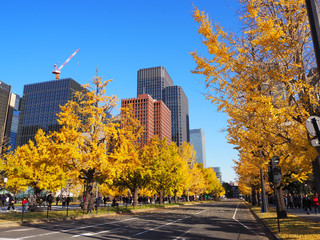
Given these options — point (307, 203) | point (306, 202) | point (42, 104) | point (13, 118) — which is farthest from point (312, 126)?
point (13, 118)

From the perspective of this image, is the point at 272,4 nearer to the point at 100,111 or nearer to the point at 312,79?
the point at 312,79

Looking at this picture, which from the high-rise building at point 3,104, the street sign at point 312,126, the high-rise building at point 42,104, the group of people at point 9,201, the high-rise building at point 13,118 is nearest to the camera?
the street sign at point 312,126

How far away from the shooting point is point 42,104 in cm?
16675

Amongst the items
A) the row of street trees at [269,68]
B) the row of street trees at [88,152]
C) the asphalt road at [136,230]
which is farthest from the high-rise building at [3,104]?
the row of street trees at [269,68]

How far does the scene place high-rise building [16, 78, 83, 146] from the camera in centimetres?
16100

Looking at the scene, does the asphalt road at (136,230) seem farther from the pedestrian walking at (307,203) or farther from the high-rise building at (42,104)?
→ the high-rise building at (42,104)

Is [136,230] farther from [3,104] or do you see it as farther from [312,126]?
[3,104]

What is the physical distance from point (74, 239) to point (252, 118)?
28.6ft

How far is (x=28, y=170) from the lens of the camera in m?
25.8

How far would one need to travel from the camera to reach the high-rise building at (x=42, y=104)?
161 m

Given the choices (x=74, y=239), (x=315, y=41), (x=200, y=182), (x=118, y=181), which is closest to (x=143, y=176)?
(x=118, y=181)

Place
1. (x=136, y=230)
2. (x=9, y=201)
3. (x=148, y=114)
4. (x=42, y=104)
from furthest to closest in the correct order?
(x=148, y=114) → (x=42, y=104) → (x=9, y=201) → (x=136, y=230)

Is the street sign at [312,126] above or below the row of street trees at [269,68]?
A: below

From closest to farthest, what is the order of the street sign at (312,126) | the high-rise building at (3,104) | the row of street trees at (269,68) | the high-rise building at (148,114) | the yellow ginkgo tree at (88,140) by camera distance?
the street sign at (312,126)
the row of street trees at (269,68)
the yellow ginkgo tree at (88,140)
the high-rise building at (3,104)
the high-rise building at (148,114)
